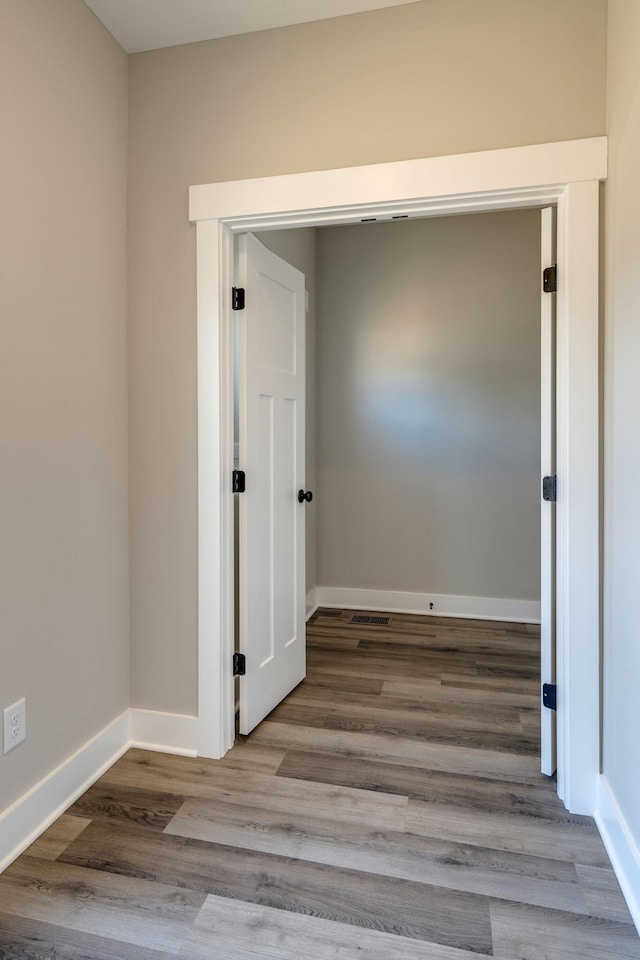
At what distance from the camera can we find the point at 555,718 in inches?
77.2

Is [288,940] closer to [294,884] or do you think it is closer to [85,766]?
[294,884]

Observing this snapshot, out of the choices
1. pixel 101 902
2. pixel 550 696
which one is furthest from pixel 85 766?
pixel 550 696

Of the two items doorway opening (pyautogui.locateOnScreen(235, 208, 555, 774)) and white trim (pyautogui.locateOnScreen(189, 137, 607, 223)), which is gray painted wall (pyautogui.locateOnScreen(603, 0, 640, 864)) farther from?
doorway opening (pyautogui.locateOnScreen(235, 208, 555, 774))

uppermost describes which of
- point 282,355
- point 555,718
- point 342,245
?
point 342,245

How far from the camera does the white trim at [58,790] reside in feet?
5.37

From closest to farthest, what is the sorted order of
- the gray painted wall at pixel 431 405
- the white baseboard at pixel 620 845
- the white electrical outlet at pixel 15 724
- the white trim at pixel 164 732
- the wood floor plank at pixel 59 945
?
1. the wood floor plank at pixel 59 945
2. the white baseboard at pixel 620 845
3. the white electrical outlet at pixel 15 724
4. the white trim at pixel 164 732
5. the gray painted wall at pixel 431 405

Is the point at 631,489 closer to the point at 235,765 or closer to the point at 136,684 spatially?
the point at 235,765

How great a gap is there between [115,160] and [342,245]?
2152 mm

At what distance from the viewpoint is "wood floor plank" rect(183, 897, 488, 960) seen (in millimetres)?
1326

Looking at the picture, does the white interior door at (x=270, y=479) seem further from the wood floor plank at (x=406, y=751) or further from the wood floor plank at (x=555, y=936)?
the wood floor plank at (x=555, y=936)

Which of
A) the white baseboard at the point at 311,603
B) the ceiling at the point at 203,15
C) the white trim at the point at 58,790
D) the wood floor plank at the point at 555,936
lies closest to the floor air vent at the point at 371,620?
the white baseboard at the point at 311,603

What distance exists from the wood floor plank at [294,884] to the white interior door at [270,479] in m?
0.65

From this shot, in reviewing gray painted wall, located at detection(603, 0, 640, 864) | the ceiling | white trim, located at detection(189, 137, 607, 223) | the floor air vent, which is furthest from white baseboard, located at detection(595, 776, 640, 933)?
the ceiling

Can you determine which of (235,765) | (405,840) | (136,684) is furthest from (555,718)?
(136,684)
